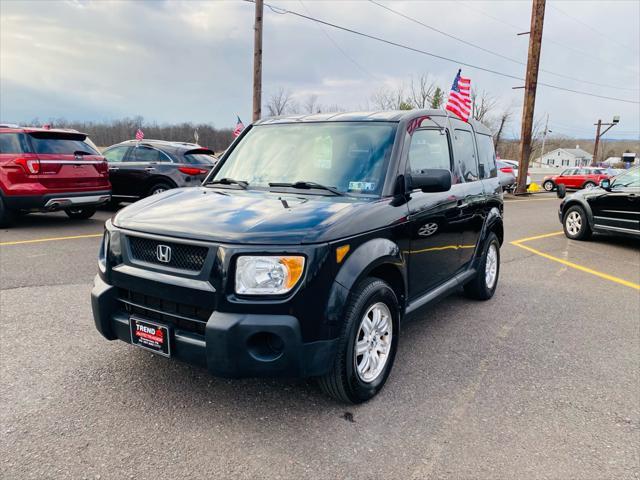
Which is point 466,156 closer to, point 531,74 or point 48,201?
point 48,201

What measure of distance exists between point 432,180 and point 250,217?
4.29 ft

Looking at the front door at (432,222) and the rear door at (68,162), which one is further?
the rear door at (68,162)

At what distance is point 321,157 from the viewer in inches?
140

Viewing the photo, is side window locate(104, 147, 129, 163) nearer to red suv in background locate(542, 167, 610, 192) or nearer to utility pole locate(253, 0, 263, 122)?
utility pole locate(253, 0, 263, 122)

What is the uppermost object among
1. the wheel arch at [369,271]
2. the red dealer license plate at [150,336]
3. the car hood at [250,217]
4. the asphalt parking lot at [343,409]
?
the car hood at [250,217]

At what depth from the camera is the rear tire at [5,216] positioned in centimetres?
845

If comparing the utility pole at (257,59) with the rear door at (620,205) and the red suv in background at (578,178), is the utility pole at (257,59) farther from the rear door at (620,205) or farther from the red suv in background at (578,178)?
the red suv in background at (578,178)

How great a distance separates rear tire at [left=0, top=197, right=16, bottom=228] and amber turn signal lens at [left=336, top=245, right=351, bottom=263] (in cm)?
824

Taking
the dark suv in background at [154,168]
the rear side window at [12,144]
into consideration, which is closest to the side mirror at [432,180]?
the rear side window at [12,144]

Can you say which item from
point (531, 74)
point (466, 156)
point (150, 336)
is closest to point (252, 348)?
point (150, 336)

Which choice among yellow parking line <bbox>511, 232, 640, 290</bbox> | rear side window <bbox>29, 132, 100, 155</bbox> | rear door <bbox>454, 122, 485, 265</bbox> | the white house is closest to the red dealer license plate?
rear door <bbox>454, 122, 485, 265</bbox>

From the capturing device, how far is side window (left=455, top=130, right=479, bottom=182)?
4.44 meters

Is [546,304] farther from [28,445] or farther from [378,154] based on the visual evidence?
[28,445]

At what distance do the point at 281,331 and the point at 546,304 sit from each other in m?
4.04
